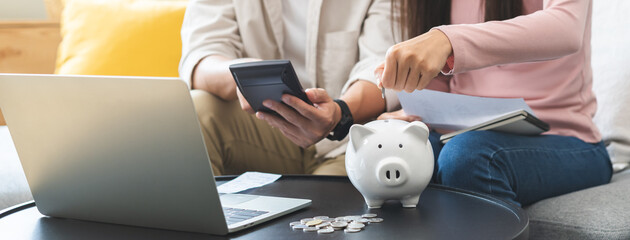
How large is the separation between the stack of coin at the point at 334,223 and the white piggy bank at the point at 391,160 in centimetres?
4

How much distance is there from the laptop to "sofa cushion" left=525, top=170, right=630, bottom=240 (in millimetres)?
392

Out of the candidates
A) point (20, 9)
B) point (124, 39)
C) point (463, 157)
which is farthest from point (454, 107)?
point (20, 9)

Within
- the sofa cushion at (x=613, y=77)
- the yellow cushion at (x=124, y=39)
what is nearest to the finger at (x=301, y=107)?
the sofa cushion at (x=613, y=77)

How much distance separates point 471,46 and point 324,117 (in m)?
0.31

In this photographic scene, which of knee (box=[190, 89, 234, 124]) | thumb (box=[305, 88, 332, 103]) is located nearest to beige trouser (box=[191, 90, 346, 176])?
knee (box=[190, 89, 234, 124])

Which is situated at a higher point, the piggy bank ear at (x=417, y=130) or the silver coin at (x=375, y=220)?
the piggy bank ear at (x=417, y=130)

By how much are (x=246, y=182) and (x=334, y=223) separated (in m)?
0.31

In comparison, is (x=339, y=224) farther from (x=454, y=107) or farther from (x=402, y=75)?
(x=454, y=107)

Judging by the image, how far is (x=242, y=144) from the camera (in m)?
1.36

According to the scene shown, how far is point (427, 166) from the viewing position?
773 millimetres

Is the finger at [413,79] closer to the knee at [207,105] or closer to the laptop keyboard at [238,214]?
the laptop keyboard at [238,214]

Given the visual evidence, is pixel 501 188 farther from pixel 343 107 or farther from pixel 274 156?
pixel 274 156

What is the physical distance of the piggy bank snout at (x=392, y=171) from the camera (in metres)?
0.75

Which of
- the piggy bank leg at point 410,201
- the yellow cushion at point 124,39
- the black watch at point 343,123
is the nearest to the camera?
the piggy bank leg at point 410,201
